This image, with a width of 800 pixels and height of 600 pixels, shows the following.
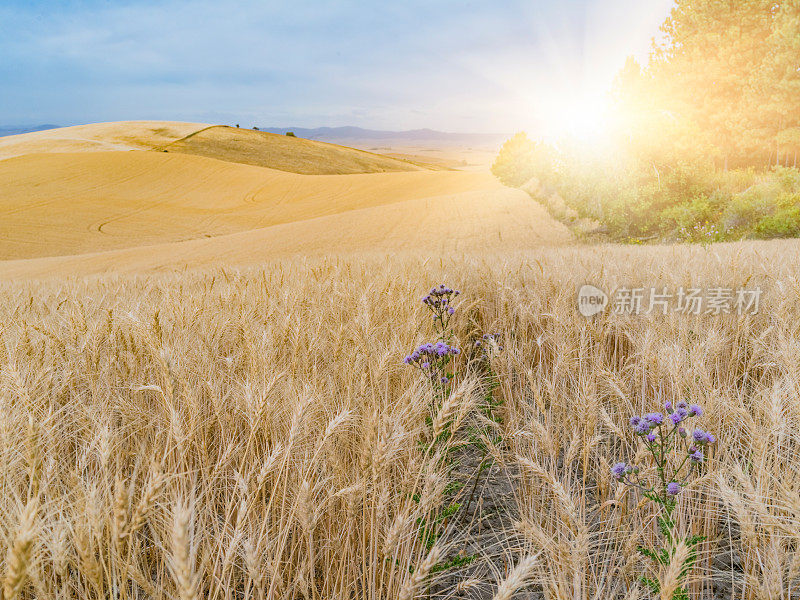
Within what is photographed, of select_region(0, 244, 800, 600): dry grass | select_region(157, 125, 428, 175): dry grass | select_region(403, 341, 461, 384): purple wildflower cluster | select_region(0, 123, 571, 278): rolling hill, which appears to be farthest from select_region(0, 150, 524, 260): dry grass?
select_region(403, 341, 461, 384): purple wildflower cluster

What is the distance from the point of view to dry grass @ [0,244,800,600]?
38.0 inches

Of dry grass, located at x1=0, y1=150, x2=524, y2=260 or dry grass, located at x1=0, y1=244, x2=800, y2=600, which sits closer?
dry grass, located at x1=0, y1=244, x2=800, y2=600

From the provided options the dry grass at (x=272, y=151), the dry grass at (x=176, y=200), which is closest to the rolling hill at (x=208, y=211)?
the dry grass at (x=176, y=200)

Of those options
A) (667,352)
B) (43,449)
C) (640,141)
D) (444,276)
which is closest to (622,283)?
(444,276)

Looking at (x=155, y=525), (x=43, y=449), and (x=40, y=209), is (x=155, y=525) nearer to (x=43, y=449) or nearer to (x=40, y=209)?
(x=43, y=449)

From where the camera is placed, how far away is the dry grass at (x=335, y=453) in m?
0.97

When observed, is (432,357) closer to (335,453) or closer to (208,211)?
(335,453)

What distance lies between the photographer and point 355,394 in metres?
1.75

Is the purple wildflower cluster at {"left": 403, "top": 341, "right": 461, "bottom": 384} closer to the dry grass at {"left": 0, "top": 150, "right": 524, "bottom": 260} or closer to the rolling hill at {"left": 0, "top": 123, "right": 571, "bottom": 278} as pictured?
the rolling hill at {"left": 0, "top": 123, "right": 571, "bottom": 278}

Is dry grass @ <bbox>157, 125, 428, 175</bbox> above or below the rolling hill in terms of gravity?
above

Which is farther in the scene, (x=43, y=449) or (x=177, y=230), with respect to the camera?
(x=177, y=230)

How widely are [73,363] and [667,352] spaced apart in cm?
266

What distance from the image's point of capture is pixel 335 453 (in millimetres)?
1429

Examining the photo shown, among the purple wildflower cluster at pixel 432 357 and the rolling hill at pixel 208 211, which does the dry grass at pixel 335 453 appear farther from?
the rolling hill at pixel 208 211
